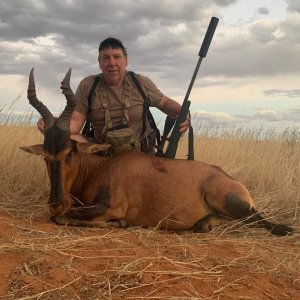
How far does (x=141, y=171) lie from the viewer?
16.5 feet

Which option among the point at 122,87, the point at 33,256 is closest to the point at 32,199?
the point at 122,87

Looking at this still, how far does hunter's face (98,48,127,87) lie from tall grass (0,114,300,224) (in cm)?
173

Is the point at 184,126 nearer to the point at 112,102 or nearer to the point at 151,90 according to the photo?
the point at 151,90

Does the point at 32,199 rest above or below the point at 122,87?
below

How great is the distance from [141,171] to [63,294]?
8.27ft

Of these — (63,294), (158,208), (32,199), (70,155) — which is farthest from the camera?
(32,199)

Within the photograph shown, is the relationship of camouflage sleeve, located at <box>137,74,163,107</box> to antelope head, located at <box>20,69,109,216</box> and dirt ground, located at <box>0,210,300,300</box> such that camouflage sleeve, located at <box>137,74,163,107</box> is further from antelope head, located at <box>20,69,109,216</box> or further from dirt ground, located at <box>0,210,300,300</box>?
dirt ground, located at <box>0,210,300,300</box>

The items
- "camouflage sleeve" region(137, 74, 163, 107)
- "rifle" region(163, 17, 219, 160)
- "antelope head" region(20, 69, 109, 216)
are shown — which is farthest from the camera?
"camouflage sleeve" region(137, 74, 163, 107)

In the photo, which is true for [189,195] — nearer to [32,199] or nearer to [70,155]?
[70,155]

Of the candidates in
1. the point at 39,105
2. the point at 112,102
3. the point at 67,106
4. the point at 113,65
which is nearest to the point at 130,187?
the point at 67,106

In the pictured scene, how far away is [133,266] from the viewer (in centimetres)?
307

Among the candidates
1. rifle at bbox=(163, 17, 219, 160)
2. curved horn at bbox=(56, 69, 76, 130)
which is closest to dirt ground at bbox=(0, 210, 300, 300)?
curved horn at bbox=(56, 69, 76, 130)

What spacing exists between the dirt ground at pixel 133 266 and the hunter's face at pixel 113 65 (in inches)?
92.6

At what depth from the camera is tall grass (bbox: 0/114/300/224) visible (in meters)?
6.12
